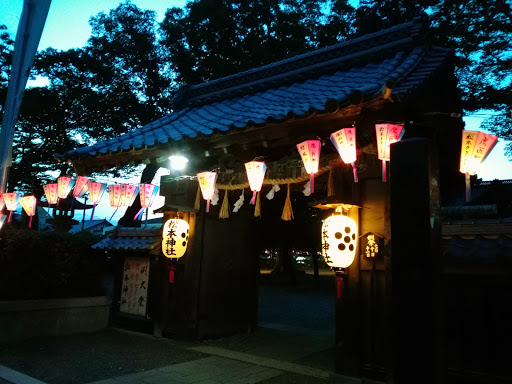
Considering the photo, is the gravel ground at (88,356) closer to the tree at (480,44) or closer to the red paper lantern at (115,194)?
the red paper lantern at (115,194)

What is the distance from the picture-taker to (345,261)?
6668 mm

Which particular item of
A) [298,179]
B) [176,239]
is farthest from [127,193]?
[298,179]

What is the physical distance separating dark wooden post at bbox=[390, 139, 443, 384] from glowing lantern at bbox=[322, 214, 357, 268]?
10.1 ft

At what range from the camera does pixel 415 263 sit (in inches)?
132

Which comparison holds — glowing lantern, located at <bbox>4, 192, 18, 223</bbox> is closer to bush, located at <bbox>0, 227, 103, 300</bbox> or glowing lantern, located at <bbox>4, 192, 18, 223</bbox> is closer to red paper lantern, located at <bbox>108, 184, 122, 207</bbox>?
bush, located at <bbox>0, 227, 103, 300</bbox>

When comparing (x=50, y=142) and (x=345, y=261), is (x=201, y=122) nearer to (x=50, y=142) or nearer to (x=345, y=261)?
(x=345, y=261)

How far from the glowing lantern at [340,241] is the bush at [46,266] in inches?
335

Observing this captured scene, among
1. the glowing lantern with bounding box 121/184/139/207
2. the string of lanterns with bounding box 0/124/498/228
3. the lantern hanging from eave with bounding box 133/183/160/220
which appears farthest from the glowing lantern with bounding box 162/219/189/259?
the glowing lantern with bounding box 121/184/139/207

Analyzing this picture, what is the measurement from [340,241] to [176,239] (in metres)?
4.80

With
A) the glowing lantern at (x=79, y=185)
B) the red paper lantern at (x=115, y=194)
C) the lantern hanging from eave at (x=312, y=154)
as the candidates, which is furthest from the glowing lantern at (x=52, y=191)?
the lantern hanging from eave at (x=312, y=154)

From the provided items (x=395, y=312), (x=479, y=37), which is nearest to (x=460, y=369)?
(x=395, y=312)

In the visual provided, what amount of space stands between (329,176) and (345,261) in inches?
73.5

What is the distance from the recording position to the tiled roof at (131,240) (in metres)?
10.7

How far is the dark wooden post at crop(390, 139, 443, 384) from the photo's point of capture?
318cm
